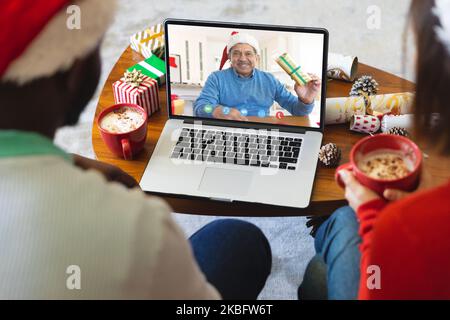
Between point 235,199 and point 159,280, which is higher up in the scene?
point 159,280

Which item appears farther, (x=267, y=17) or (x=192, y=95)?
(x=267, y=17)

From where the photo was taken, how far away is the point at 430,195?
0.95m

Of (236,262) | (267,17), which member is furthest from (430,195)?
(267,17)

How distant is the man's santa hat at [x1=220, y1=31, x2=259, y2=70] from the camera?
1617 mm

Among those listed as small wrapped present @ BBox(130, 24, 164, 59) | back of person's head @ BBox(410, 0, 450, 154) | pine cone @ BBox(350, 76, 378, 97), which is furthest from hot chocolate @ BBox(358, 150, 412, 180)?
small wrapped present @ BBox(130, 24, 164, 59)

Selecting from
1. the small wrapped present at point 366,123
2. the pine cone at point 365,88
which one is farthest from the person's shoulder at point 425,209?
the pine cone at point 365,88

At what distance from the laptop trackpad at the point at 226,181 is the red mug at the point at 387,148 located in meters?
0.31

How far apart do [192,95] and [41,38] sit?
0.81 m

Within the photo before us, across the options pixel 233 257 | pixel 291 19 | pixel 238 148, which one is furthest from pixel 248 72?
pixel 291 19

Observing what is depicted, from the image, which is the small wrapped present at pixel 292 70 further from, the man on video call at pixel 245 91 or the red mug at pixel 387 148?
the red mug at pixel 387 148

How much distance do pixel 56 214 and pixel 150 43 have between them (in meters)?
1.09

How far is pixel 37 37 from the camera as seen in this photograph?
89cm

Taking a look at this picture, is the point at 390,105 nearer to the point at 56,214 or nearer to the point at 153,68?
the point at 153,68
